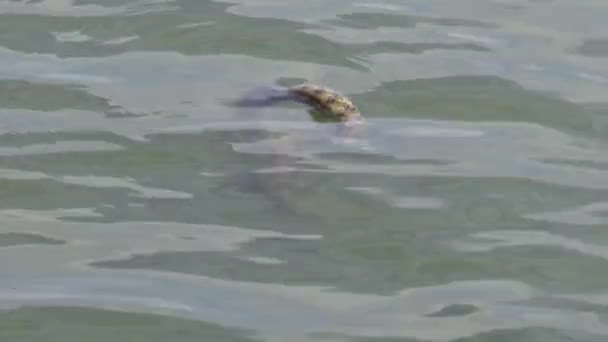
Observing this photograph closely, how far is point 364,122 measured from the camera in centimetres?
576

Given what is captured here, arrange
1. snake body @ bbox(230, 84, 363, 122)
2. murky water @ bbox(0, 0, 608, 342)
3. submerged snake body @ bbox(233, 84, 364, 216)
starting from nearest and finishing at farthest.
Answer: murky water @ bbox(0, 0, 608, 342), submerged snake body @ bbox(233, 84, 364, 216), snake body @ bbox(230, 84, 363, 122)

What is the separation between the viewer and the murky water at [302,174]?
4.41 metres

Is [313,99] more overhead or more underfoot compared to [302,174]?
more overhead

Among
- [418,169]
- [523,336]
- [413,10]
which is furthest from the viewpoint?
[413,10]

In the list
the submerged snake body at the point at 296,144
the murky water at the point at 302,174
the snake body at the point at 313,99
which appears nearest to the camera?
the murky water at the point at 302,174

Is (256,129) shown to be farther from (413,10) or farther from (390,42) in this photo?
(413,10)

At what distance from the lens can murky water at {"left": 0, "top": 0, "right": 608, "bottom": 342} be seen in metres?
4.41

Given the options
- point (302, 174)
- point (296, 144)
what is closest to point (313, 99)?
point (296, 144)

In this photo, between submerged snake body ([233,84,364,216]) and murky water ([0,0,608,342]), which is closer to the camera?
murky water ([0,0,608,342])

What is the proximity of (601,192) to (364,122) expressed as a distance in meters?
1.04

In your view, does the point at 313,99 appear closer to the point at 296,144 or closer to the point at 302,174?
the point at 296,144

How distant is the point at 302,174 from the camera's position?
5324 mm

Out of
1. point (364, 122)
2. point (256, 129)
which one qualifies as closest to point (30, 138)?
point (256, 129)

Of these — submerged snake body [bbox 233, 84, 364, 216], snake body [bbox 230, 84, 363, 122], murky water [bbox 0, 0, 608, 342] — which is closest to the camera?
murky water [bbox 0, 0, 608, 342]
